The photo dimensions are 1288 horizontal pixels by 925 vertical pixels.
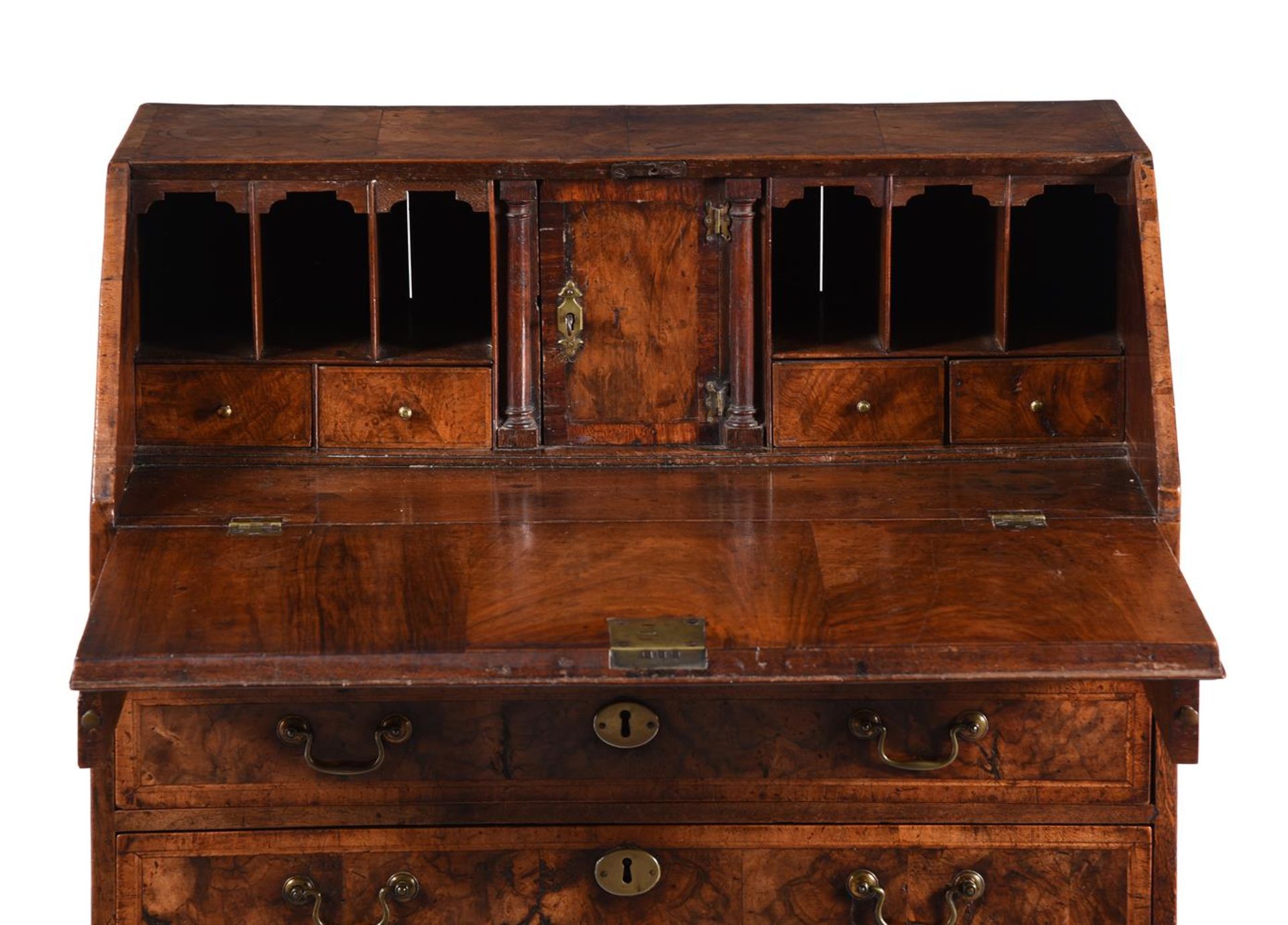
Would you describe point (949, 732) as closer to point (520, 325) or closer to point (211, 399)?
point (520, 325)

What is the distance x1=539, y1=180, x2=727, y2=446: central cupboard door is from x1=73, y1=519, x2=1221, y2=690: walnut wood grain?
40 centimetres

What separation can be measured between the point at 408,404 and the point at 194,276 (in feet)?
2.13

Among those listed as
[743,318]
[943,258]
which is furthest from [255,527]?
[943,258]

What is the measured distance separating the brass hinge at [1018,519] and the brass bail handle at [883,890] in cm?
66

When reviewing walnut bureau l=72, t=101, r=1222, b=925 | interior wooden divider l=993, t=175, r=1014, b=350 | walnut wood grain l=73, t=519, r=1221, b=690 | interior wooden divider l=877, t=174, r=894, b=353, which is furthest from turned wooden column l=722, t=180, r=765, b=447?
interior wooden divider l=993, t=175, r=1014, b=350

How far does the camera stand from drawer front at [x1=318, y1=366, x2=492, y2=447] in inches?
216

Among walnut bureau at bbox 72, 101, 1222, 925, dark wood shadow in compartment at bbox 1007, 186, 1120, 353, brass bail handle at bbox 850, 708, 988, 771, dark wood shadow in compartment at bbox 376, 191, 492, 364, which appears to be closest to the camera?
walnut bureau at bbox 72, 101, 1222, 925

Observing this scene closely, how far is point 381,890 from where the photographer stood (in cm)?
511

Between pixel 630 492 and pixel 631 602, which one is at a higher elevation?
pixel 630 492

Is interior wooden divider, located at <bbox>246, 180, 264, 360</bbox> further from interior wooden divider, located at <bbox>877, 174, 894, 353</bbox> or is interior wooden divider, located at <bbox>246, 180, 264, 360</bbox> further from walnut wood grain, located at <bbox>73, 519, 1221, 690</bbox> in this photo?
interior wooden divider, located at <bbox>877, 174, 894, 353</bbox>

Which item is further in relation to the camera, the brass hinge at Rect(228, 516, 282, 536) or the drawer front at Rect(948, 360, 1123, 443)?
the drawer front at Rect(948, 360, 1123, 443)

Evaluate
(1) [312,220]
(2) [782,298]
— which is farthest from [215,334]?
(2) [782,298]

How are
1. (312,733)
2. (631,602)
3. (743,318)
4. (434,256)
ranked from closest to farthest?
(631,602), (312,733), (743,318), (434,256)

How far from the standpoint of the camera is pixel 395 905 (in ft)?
16.9
